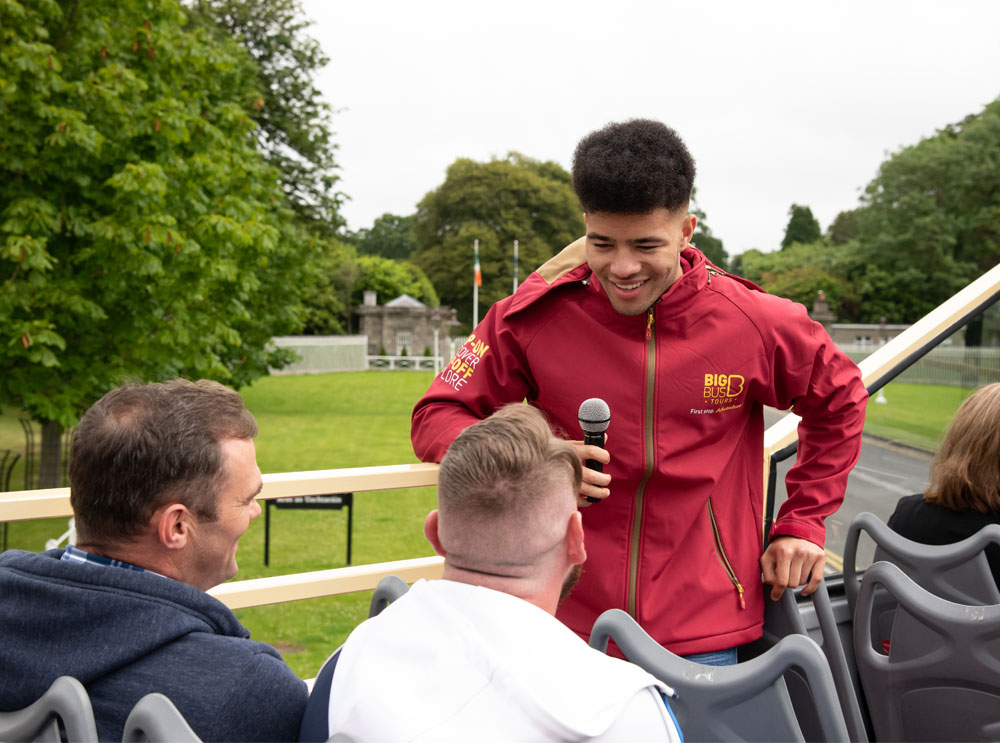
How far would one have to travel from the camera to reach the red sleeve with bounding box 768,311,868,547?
2012 millimetres

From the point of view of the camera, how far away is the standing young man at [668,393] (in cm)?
190

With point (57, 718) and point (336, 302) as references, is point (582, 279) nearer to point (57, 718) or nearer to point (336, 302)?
point (57, 718)

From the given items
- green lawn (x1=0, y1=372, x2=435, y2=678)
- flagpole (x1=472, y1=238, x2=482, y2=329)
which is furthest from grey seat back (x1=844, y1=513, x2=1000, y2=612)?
flagpole (x1=472, y1=238, x2=482, y2=329)

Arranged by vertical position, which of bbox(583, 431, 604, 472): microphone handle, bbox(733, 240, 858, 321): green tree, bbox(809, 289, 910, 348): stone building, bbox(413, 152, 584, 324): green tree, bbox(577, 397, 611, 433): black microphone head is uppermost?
bbox(413, 152, 584, 324): green tree

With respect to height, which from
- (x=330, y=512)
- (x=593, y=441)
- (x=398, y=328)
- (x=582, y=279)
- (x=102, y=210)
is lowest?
(x=330, y=512)

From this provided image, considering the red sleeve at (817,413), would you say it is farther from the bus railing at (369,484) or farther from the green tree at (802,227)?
the green tree at (802,227)

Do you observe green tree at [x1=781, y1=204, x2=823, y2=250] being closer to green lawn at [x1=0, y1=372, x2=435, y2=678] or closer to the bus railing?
green lawn at [x1=0, y1=372, x2=435, y2=678]

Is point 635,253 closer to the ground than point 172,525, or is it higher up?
higher up

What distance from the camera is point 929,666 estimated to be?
1878mm

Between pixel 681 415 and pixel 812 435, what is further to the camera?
pixel 812 435

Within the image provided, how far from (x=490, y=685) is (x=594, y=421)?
75 cm

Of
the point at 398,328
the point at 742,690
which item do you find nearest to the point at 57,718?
the point at 742,690

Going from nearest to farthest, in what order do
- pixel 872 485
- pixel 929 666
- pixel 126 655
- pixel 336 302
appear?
1. pixel 126 655
2. pixel 929 666
3. pixel 872 485
4. pixel 336 302

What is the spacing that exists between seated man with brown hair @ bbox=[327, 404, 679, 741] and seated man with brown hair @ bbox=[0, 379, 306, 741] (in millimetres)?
222
